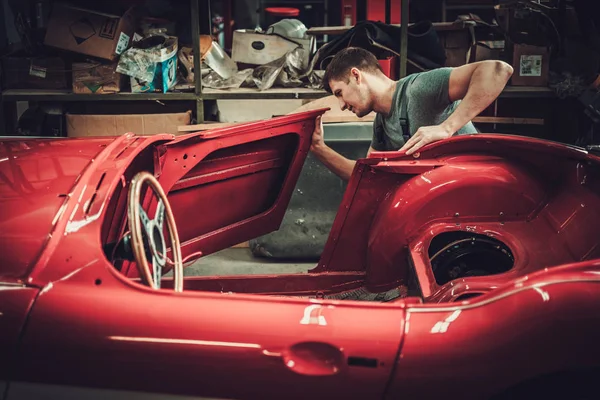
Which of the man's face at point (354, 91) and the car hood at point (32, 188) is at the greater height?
the man's face at point (354, 91)

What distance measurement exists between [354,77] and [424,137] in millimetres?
649

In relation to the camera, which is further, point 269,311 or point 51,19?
point 51,19

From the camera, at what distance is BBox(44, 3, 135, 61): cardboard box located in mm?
4938

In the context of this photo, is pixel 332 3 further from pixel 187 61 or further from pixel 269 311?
pixel 269 311

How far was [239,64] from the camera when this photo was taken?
18.4 feet

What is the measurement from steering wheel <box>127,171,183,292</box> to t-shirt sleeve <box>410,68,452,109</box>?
1630 millimetres

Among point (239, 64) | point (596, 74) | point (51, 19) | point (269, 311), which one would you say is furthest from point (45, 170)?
point (596, 74)

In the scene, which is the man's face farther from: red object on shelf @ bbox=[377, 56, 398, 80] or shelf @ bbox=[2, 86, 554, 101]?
red object on shelf @ bbox=[377, 56, 398, 80]

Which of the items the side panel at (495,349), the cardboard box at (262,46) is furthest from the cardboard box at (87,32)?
the side panel at (495,349)

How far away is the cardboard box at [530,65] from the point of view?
16.7 ft

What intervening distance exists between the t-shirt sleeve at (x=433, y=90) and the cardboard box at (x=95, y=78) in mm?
2721

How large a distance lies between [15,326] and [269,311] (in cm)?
70

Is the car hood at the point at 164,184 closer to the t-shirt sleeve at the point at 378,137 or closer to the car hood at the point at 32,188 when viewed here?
the car hood at the point at 32,188

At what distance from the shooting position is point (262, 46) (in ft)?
17.7
